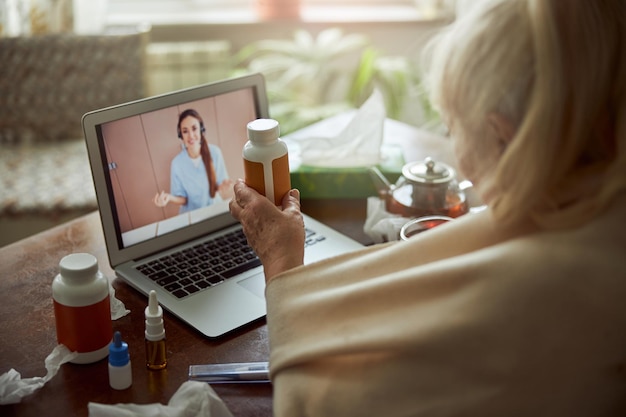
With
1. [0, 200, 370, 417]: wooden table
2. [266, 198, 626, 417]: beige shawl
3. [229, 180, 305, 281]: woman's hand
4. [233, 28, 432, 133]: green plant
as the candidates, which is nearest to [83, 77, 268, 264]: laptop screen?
[0, 200, 370, 417]: wooden table

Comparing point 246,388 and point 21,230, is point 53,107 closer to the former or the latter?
point 21,230

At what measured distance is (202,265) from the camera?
1319 millimetres

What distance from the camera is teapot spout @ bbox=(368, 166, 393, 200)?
4.80 ft

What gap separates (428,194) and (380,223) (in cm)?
10

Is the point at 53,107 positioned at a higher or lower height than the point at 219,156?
lower

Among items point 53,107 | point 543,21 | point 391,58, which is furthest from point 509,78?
point 391,58

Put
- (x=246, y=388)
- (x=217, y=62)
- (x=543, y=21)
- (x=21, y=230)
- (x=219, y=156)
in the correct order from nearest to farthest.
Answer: (x=543, y=21) < (x=246, y=388) < (x=219, y=156) < (x=21, y=230) < (x=217, y=62)

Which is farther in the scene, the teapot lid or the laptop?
the teapot lid

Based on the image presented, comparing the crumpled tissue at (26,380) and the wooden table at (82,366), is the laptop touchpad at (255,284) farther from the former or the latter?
the crumpled tissue at (26,380)

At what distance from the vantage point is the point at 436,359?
0.84 m

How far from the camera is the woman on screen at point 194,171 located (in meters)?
1.34

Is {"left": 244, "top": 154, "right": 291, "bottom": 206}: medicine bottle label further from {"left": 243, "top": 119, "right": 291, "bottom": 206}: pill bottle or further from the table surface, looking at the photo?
the table surface

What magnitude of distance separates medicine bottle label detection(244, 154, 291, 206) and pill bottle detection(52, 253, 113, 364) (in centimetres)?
25

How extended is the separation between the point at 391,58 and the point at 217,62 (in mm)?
743
